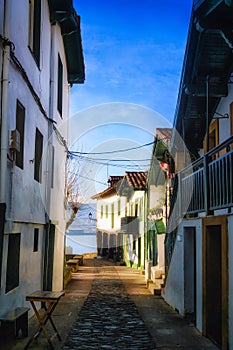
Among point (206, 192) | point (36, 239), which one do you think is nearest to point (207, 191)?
point (206, 192)

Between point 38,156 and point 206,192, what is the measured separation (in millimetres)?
4867

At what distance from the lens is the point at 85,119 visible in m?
16.8

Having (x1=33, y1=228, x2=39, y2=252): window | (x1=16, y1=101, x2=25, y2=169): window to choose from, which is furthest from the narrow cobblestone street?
(x1=16, y1=101, x2=25, y2=169): window

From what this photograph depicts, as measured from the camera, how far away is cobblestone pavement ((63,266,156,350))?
768 cm

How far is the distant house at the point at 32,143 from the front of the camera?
7297 mm

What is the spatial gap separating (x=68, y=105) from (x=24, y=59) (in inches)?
309

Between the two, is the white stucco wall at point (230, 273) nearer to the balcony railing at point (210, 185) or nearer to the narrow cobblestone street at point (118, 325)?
the balcony railing at point (210, 185)

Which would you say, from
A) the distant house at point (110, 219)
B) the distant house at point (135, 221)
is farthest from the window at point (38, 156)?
the distant house at point (110, 219)

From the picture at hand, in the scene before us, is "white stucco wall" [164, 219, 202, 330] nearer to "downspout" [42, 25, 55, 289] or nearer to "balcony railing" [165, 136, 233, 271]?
"balcony railing" [165, 136, 233, 271]

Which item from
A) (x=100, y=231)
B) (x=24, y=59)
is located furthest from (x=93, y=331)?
(x=100, y=231)

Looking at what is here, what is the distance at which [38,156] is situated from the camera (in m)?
11.1

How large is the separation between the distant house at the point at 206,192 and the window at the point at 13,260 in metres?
3.66

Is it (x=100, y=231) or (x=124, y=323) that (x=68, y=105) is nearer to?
(x=124, y=323)

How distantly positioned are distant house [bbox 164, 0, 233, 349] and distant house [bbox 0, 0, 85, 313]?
3.47m
